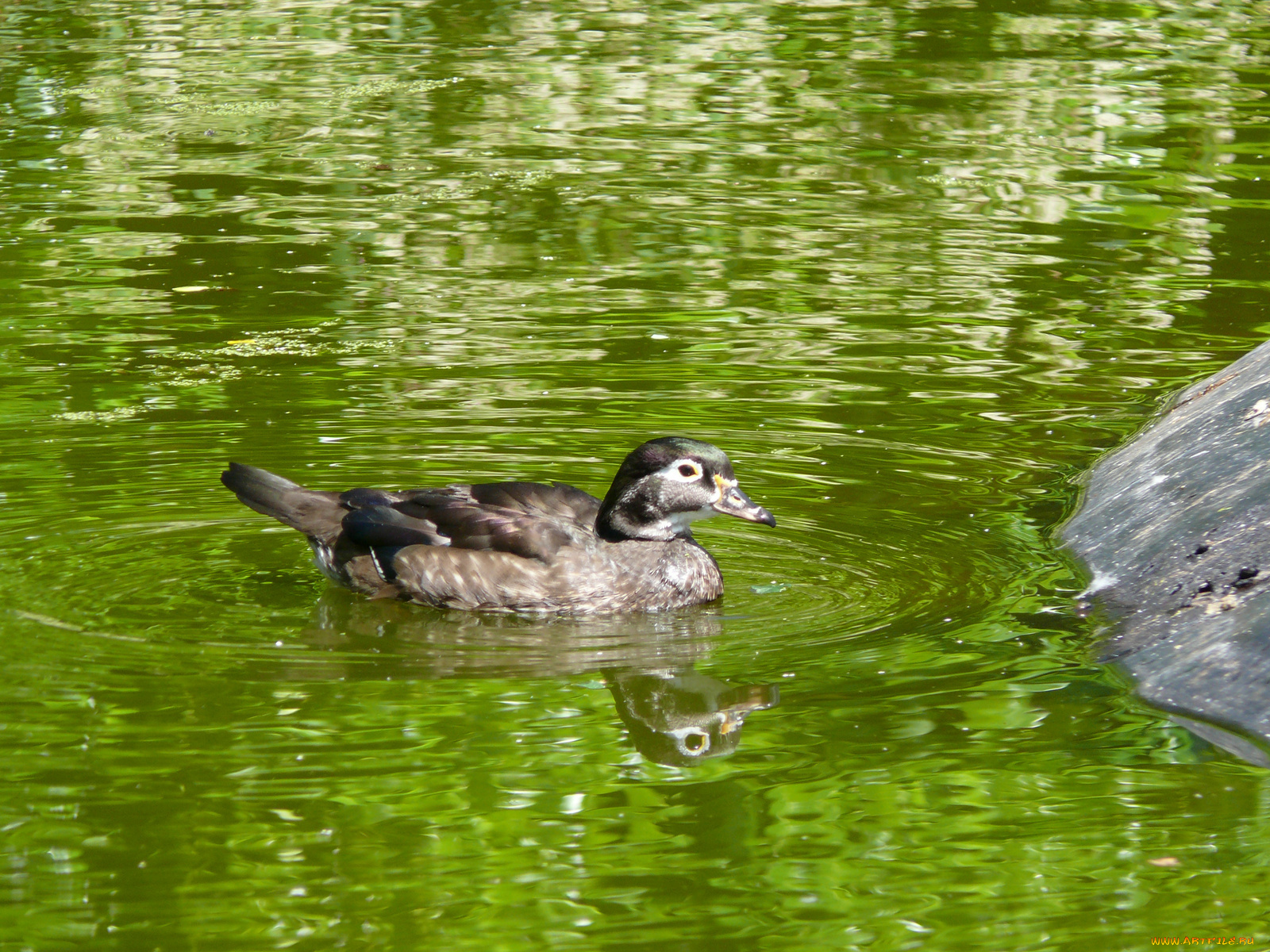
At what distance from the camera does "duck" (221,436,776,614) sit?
306 inches

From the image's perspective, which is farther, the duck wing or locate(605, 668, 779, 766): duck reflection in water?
the duck wing

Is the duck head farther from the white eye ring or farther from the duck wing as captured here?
the duck wing

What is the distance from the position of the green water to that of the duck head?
40 cm

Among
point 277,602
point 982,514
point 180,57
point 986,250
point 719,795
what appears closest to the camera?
point 719,795

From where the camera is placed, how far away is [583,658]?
7.15 metres

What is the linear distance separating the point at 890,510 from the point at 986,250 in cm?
535

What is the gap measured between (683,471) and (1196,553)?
2105 mm

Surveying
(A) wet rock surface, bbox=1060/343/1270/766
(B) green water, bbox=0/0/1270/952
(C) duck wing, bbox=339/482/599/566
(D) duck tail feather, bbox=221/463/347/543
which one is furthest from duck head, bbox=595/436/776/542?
(A) wet rock surface, bbox=1060/343/1270/766

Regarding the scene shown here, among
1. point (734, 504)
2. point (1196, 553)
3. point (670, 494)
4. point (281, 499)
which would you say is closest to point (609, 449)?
point (670, 494)

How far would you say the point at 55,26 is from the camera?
21672 millimetres

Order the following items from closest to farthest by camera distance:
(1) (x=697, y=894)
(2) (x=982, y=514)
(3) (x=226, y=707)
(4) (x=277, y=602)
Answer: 1. (1) (x=697, y=894)
2. (3) (x=226, y=707)
3. (4) (x=277, y=602)
4. (2) (x=982, y=514)

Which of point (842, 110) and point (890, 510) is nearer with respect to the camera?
point (890, 510)

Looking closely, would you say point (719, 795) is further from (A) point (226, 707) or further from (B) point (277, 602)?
(B) point (277, 602)

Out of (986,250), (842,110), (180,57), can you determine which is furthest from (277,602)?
(180,57)
